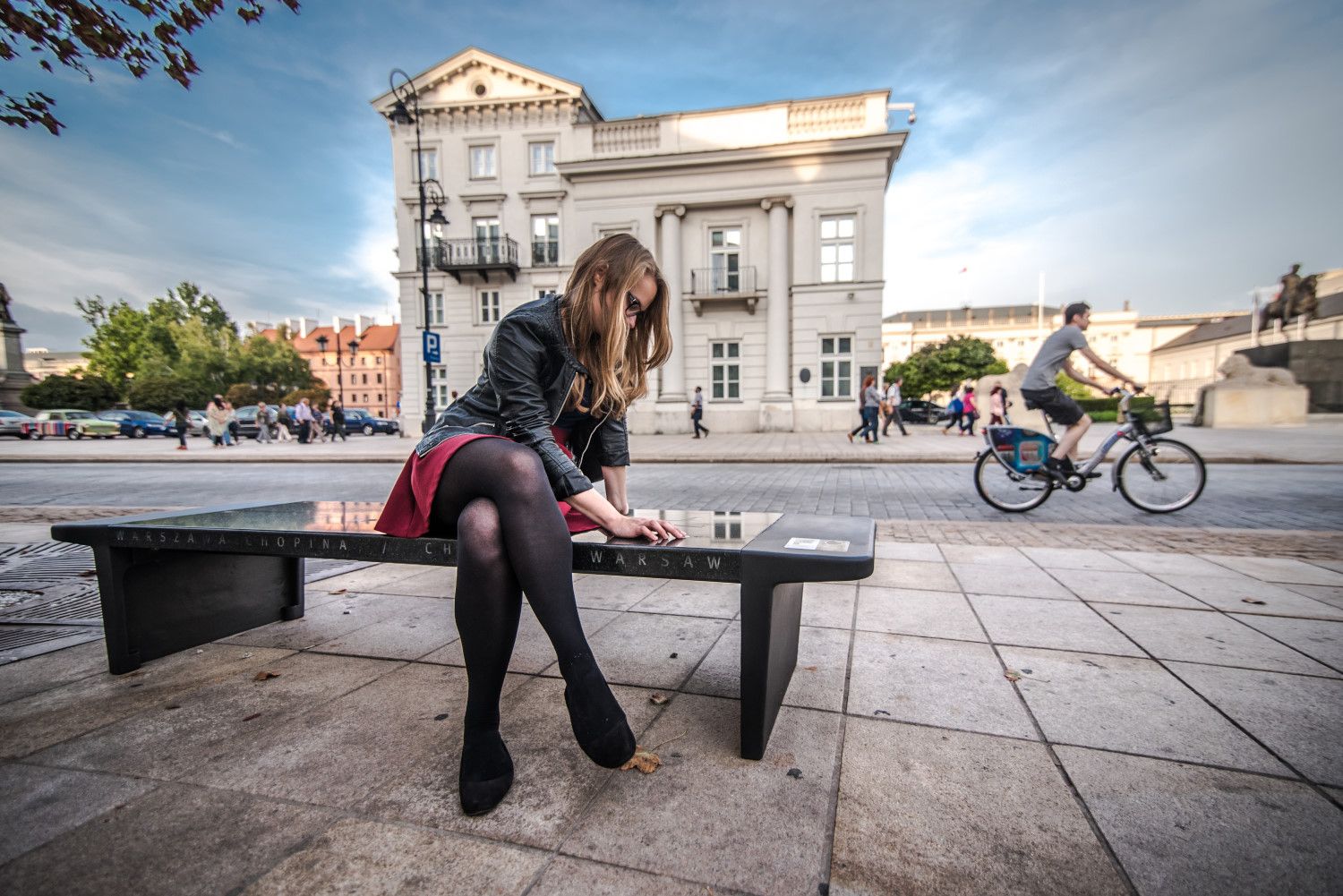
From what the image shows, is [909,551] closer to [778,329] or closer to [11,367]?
[778,329]

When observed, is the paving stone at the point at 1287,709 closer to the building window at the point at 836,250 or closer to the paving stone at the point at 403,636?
the paving stone at the point at 403,636

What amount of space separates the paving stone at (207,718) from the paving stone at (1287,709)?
2.86 meters

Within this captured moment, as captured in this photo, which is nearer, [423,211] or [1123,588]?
[1123,588]

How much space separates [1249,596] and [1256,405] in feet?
64.0

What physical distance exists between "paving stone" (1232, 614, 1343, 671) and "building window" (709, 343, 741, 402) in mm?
20058

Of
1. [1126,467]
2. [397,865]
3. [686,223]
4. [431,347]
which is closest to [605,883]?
[397,865]

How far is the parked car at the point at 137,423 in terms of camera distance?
2956 centimetres

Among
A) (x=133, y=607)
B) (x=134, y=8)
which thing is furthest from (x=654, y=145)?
(x=133, y=607)

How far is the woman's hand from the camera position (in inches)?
71.5

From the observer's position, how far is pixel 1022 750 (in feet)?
5.57

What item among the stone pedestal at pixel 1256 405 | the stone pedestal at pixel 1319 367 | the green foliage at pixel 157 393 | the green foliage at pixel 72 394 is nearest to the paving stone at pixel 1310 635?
the stone pedestal at pixel 1256 405

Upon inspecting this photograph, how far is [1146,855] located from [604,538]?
147 cm

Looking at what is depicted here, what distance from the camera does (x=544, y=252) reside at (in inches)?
983

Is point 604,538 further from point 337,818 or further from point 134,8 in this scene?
point 134,8
